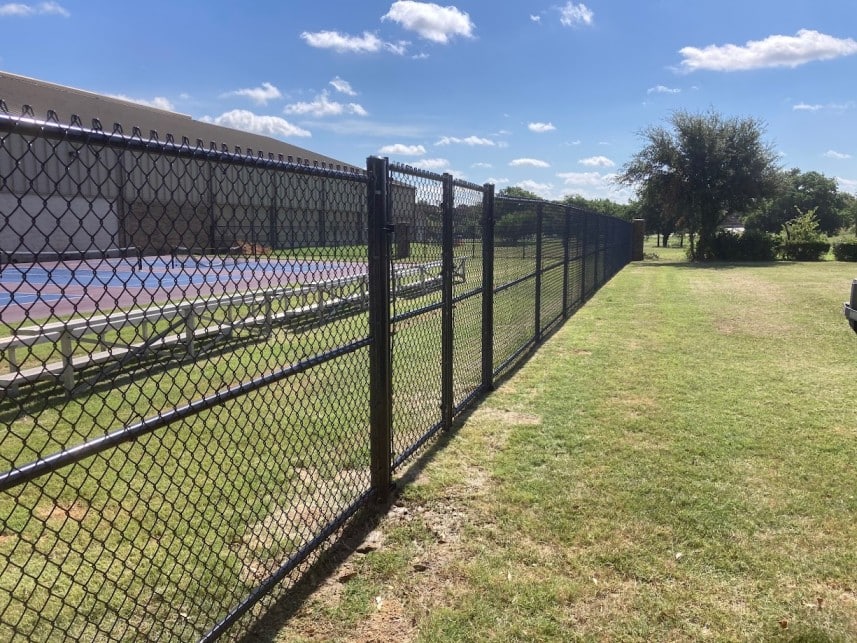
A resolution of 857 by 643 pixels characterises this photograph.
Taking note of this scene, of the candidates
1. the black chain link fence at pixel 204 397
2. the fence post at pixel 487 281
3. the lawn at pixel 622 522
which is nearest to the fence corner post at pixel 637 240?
the lawn at pixel 622 522

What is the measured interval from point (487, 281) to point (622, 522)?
2866mm

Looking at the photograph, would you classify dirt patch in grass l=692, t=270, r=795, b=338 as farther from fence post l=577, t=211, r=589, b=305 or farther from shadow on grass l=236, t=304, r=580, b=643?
shadow on grass l=236, t=304, r=580, b=643

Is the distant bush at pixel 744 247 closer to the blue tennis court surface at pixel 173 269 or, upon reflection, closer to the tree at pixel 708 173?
the tree at pixel 708 173

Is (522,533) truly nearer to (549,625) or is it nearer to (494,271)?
(549,625)

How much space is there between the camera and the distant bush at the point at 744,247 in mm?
31219

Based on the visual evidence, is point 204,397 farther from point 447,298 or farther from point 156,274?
point 156,274

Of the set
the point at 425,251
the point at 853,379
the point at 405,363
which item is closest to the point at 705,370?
the point at 853,379

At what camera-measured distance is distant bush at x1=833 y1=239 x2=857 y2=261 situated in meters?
29.7

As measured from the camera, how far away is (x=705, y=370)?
7.02 m

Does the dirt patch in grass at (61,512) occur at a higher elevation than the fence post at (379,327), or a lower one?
lower

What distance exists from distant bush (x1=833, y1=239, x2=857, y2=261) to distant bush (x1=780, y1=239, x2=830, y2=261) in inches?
34.4

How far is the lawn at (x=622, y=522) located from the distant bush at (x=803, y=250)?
29.0 metres

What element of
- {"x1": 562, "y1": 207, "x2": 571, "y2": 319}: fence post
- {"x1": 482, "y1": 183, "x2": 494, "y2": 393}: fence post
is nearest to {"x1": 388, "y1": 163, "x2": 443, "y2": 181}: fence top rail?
{"x1": 482, "y1": 183, "x2": 494, "y2": 393}: fence post

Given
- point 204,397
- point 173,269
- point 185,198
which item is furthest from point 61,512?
point 185,198
